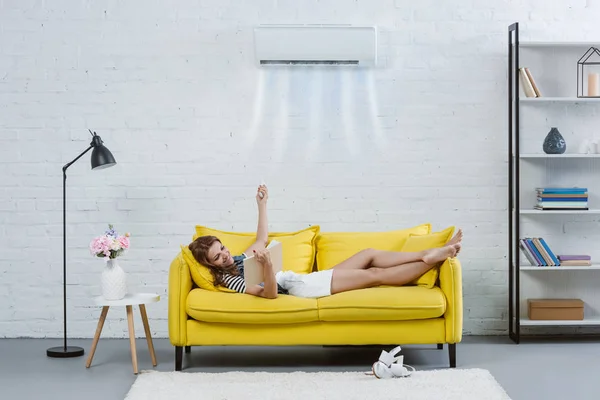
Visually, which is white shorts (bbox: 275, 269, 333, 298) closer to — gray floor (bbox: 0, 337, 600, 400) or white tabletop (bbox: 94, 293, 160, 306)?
gray floor (bbox: 0, 337, 600, 400)

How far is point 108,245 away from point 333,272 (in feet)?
4.45

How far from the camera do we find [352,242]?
17.4 feet

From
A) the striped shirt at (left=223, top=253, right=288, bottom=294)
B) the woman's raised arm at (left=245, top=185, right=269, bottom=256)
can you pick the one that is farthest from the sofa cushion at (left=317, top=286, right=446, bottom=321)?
the woman's raised arm at (left=245, top=185, right=269, bottom=256)

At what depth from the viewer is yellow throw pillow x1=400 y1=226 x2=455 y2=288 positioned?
4.89m

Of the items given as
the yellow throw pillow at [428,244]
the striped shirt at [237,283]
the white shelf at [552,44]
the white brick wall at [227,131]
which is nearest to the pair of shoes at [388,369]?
the yellow throw pillow at [428,244]

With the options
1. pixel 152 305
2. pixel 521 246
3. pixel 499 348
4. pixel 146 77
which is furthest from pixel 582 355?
pixel 146 77

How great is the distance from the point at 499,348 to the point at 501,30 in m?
2.23

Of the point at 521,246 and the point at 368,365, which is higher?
the point at 521,246

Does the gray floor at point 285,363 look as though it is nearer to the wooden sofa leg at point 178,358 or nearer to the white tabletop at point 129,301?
the wooden sofa leg at point 178,358

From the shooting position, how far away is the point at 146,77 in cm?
574

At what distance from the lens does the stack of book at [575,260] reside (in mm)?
5527

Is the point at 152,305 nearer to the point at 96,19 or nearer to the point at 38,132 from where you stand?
the point at 38,132

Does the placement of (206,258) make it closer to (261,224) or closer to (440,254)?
(261,224)

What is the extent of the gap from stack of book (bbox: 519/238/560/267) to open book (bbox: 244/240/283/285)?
1836mm
